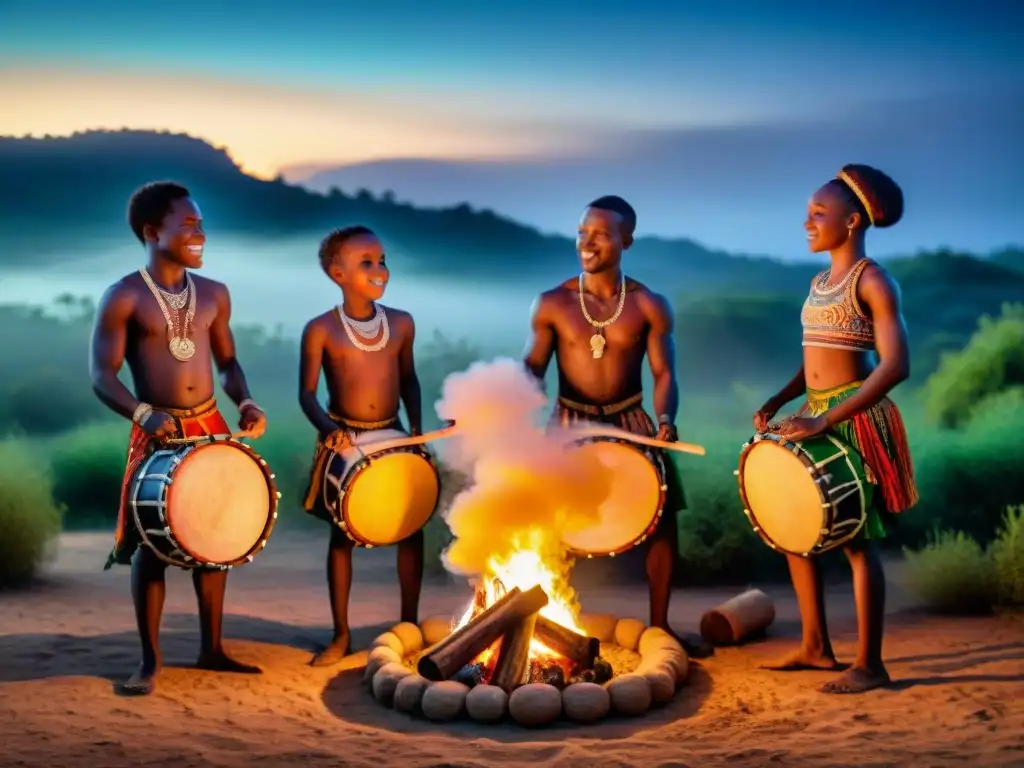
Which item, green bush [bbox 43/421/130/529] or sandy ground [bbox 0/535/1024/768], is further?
green bush [bbox 43/421/130/529]

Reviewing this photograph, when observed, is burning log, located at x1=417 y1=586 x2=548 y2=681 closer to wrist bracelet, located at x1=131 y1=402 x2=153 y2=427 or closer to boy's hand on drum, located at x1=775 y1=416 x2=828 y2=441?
boy's hand on drum, located at x1=775 y1=416 x2=828 y2=441

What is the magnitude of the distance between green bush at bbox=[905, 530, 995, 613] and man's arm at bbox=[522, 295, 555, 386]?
9.50 ft

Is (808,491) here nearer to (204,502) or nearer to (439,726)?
(439,726)

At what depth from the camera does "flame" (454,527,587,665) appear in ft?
20.1

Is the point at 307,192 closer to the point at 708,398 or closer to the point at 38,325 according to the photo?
the point at 38,325

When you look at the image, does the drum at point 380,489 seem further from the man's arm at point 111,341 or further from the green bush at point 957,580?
the green bush at point 957,580

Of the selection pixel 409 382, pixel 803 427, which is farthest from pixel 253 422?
pixel 803 427

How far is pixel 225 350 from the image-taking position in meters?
6.13

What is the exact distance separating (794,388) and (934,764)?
205 cm

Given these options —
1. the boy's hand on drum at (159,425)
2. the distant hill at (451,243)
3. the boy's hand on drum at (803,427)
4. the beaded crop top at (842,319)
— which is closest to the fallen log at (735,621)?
the boy's hand on drum at (803,427)

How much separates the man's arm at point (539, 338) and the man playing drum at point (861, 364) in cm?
120

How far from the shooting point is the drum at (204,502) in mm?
5457

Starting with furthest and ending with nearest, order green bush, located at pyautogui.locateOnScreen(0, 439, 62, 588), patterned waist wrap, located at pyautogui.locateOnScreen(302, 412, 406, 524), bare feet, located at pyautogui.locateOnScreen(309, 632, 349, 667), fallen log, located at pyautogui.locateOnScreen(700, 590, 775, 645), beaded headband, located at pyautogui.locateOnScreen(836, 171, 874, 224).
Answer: green bush, located at pyautogui.locateOnScreen(0, 439, 62, 588) < fallen log, located at pyautogui.locateOnScreen(700, 590, 775, 645) < bare feet, located at pyautogui.locateOnScreen(309, 632, 349, 667) < patterned waist wrap, located at pyautogui.locateOnScreen(302, 412, 406, 524) < beaded headband, located at pyautogui.locateOnScreen(836, 171, 874, 224)

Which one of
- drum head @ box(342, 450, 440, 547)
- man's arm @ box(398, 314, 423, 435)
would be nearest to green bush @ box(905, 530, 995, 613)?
drum head @ box(342, 450, 440, 547)
